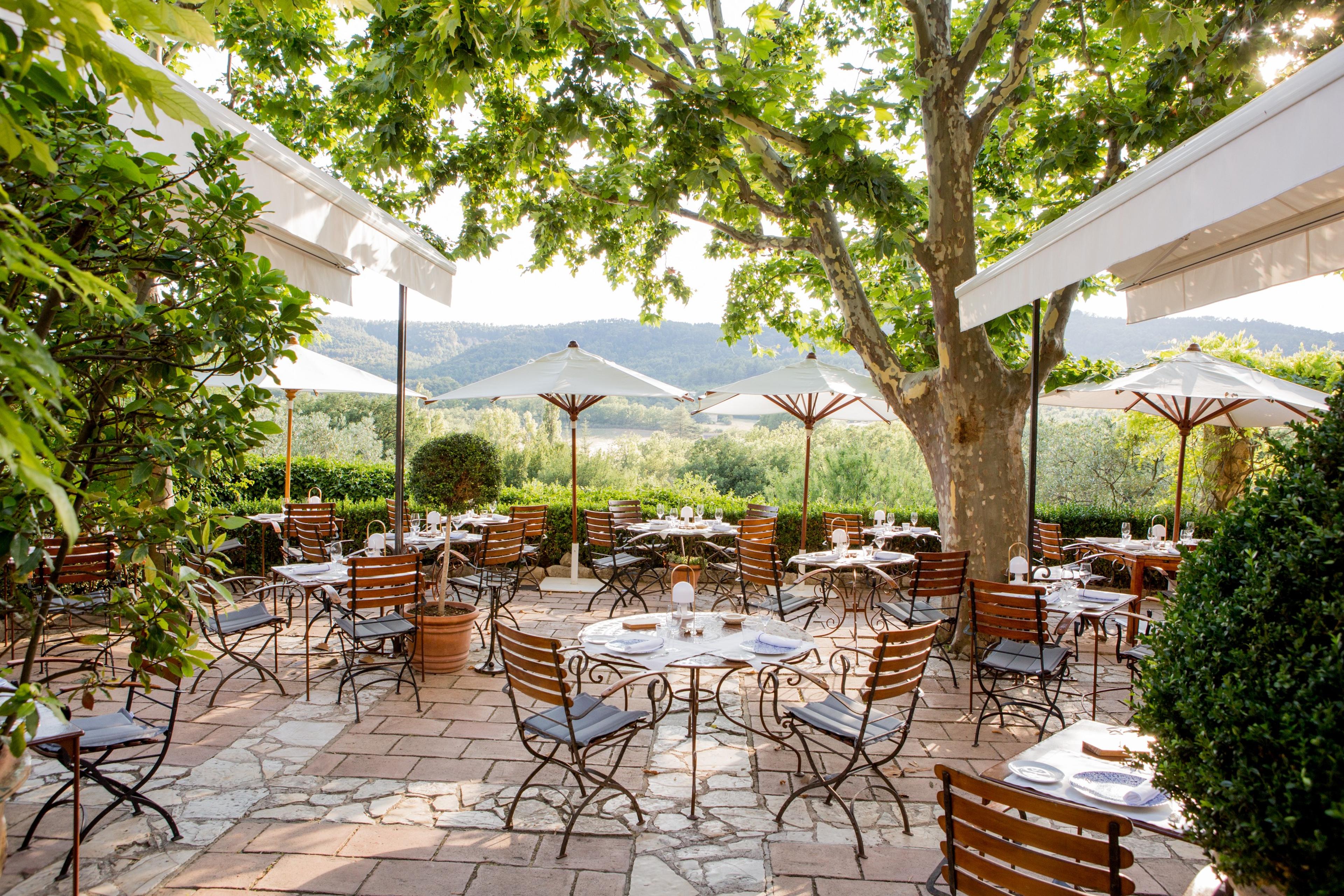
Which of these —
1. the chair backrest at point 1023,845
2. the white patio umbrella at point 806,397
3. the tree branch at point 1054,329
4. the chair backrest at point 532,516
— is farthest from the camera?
the chair backrest at point 532,516

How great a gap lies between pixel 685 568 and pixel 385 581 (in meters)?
2.02

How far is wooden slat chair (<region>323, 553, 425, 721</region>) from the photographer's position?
4.86m

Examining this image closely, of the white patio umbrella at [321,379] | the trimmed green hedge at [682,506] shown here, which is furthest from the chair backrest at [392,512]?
the white patio umbrella at [321,379]

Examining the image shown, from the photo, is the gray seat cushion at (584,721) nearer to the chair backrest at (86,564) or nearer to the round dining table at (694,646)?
the round dining table at (694,646)

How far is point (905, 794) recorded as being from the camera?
3.74 m

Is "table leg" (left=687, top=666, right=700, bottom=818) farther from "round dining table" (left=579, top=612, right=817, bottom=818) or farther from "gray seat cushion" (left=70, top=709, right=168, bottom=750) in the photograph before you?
"gray seat cushion" (left=70, top=709, right=168, bottom=750)

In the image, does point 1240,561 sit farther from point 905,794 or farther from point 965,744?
point 965,744

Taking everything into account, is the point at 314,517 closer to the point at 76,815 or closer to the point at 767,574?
the point at 767,574

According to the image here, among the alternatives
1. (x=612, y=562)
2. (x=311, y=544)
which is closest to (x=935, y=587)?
(x=612, y=562)

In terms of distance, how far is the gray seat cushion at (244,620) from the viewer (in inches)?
196

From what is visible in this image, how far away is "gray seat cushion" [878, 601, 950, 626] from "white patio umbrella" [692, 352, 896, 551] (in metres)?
1.83

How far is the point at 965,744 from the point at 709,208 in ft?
22.2

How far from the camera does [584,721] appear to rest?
362cm

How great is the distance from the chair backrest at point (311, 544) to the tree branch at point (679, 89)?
483 centimetres
